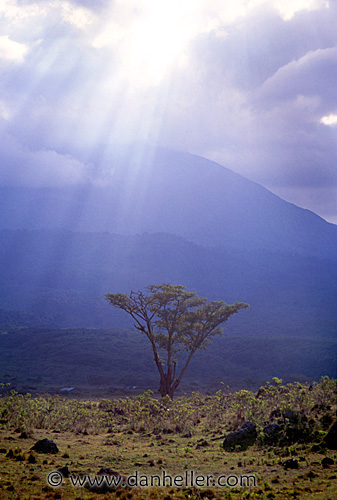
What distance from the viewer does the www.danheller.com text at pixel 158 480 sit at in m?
7.40

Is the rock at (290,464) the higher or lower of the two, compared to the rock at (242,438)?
higher

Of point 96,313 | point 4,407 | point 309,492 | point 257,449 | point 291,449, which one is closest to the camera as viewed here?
point 309,492

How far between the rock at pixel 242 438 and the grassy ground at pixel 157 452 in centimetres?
39

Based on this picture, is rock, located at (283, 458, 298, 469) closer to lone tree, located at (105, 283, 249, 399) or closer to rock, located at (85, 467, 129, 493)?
rock, located at (85, 467, 129, 493)

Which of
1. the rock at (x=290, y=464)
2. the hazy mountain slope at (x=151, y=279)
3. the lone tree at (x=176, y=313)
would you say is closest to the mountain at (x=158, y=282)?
the hazy mountain slope at (x=151, y=279)

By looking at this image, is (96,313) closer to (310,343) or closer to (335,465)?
(310,343)

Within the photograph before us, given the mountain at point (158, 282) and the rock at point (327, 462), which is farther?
the mountain at point (158, 282)

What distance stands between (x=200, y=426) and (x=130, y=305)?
9.84 metres

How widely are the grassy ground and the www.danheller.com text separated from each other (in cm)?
15

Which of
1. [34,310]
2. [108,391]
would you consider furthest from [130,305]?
[34,310]

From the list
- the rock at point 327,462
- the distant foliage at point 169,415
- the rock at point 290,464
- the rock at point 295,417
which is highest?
the rock at point 327,462

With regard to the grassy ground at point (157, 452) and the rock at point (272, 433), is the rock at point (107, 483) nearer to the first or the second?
the grassy ground at point (157, 452)

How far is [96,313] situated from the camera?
378 ft

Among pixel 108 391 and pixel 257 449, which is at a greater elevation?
pixel 257 449
